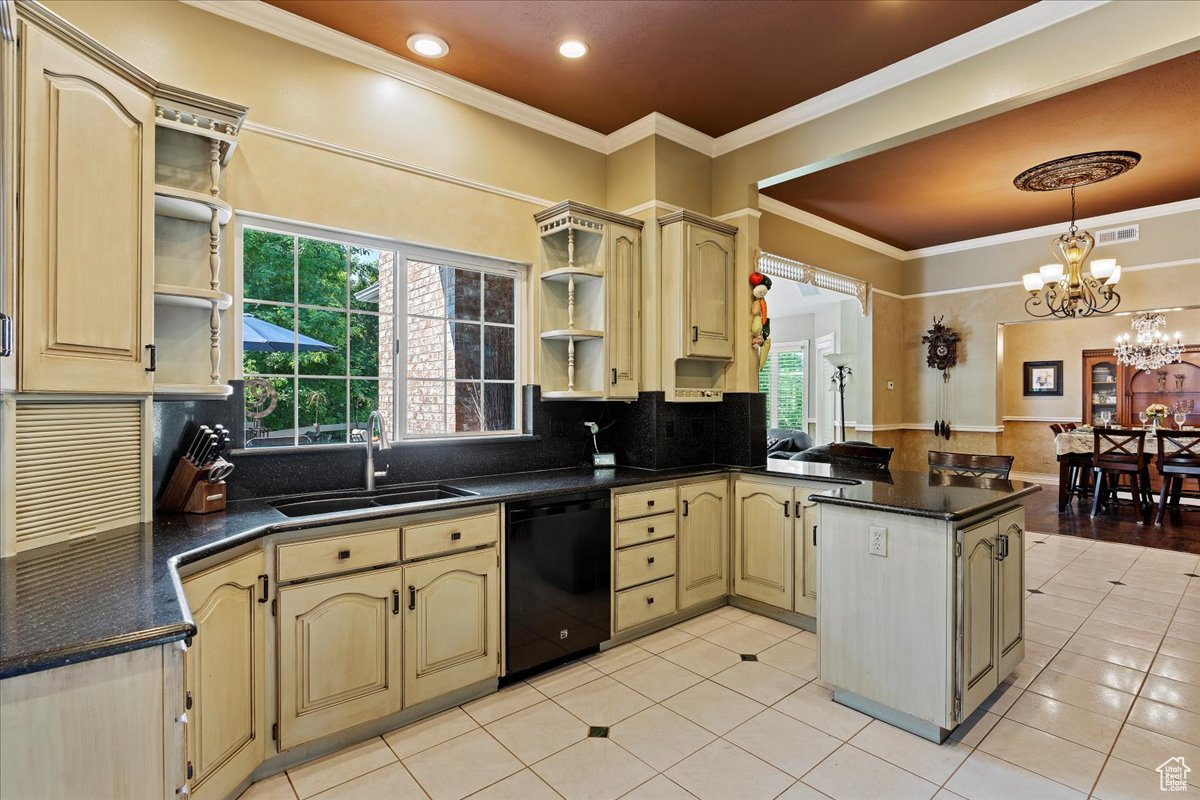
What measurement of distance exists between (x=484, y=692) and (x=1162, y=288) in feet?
22.9

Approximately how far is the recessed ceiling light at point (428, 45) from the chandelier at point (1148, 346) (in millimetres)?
10206

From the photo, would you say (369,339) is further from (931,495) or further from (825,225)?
(825,225)

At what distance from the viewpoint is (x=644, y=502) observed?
3.28 m

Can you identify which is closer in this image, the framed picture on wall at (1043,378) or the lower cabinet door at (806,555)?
the lower cabinet door at (806,555)

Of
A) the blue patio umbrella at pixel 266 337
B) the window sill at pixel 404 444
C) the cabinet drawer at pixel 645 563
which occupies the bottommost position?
the cabinet drawer at pixel 645 563

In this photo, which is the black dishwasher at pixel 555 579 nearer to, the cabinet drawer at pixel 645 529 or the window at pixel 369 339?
the cabinet drawer at pixel 645 529

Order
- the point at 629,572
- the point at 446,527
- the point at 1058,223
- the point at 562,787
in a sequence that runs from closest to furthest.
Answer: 1. the point at 562,787
2. the point at 446,527
3. the point at 629,572
4. the point at 1058,223

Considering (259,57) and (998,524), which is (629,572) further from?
(259,57)

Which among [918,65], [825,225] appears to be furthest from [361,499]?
[825,225]

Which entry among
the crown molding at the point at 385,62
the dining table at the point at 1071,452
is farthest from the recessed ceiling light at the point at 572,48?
the dining table at the point at 1071,452

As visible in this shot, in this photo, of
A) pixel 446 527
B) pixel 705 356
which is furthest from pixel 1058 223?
pixel 446 527

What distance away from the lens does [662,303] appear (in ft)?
12.2

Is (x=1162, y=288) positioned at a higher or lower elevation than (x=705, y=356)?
higher

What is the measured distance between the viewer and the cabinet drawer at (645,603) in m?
3.20
